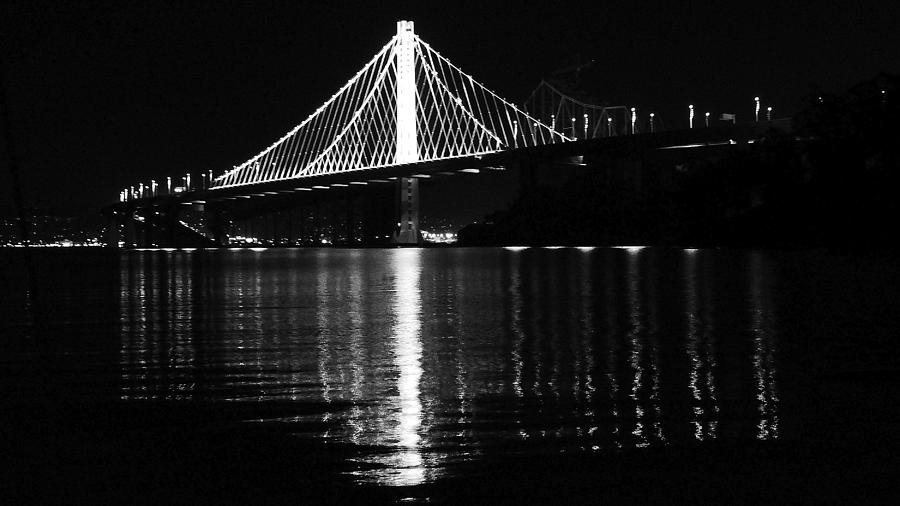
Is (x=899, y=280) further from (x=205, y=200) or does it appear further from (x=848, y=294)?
(x=205, y=200)

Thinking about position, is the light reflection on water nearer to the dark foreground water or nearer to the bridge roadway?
the dark foreground water

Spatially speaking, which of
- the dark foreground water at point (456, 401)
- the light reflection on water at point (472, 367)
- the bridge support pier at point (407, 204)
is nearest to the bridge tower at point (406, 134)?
the bridge support pier at point (407, 204)

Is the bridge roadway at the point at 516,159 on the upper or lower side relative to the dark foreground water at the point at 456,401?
upper

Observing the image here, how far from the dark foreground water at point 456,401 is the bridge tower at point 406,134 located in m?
42.8

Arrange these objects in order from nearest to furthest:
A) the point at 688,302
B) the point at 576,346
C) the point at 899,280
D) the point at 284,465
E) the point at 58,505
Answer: the point at 58,505 < the point at 284,465 < the point at 576,346 < the point at 688,302 < the point at 899,280

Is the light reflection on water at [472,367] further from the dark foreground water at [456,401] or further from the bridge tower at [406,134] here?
the bridge tower at [406,134]

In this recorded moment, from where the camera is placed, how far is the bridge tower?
56.8m

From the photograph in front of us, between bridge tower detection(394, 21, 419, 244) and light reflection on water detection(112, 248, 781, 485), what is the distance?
39596mm

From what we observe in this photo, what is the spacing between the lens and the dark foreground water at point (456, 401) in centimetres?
455

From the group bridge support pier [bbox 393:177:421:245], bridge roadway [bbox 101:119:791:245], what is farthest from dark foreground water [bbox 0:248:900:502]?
bridge support pier [bbox 393:177:421:245]

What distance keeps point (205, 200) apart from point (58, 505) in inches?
2545

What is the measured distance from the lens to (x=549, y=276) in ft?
81.2

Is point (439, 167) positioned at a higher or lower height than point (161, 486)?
higher

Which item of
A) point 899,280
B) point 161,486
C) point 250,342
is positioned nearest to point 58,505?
point 161,486
